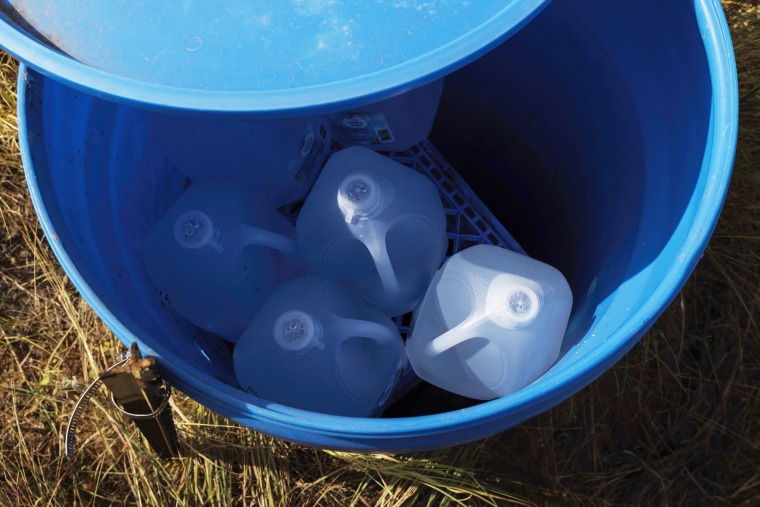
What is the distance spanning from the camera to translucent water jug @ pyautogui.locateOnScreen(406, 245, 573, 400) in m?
0.80

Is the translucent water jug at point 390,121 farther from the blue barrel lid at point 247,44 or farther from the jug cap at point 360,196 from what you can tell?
the blue barrel lid at point 247,44

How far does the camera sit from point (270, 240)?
2.94 ft

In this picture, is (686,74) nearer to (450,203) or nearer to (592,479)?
(450,203)

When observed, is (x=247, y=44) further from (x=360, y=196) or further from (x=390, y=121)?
(x=390, y=121)

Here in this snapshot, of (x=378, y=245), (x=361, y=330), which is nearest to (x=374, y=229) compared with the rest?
(x=378, y=245)

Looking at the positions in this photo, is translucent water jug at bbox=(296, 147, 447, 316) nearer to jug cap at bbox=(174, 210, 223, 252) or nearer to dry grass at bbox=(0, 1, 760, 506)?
jug cap at bbox=(174, 210, 223, 252)

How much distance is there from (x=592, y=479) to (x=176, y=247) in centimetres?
87

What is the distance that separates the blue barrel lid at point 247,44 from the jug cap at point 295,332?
29 centimetres

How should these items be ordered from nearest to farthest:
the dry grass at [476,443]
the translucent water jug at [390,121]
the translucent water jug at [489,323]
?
1. the translucent water jug at [489,323]
2. the translucent water jug at [390,121]
3. the dry grass at [476,443]

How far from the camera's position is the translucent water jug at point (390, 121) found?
953 millimetres

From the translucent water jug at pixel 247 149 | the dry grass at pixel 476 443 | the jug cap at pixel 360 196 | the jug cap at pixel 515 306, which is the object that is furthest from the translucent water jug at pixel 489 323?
the dry grass at pixel 476 443

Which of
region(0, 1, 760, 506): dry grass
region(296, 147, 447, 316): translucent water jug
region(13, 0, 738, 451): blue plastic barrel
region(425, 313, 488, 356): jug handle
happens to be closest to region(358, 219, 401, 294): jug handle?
region(296, 147, 447, 316): translucent water jug

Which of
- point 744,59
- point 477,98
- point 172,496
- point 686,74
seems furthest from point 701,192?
point 172,496

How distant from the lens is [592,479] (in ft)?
4.21
